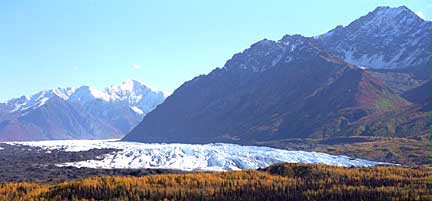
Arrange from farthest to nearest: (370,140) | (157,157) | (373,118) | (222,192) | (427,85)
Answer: (427,85)
(373,118)
(370,140)
(157,157)
(222,192)

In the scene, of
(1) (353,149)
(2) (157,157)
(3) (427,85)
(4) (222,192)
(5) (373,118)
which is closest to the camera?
(4) (222,192)

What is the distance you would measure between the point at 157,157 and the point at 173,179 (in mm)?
60307

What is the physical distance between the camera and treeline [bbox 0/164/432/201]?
2509cm

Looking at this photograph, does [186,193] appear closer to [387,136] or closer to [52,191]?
[52,191]

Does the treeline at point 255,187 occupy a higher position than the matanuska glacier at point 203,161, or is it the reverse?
the matanuska glacier at point 203,161

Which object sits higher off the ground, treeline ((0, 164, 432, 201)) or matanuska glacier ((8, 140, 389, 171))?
matanuska glacier ((8, 140, 389, 171))

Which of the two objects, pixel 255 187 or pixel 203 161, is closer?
pixel 255 187

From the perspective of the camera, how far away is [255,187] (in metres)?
27.9

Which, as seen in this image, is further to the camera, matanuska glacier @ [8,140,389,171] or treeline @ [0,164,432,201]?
matanuska glacier @ [8,140,389,171]

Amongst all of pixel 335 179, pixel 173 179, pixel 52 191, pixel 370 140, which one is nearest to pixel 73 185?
pixel 52 191

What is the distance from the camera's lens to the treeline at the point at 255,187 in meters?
25.1

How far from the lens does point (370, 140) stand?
482 feet

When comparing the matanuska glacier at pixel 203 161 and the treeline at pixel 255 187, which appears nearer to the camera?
the treeline at pixel 255 187

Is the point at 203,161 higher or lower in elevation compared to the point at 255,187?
higher
